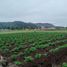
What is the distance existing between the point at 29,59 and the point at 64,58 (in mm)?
2714

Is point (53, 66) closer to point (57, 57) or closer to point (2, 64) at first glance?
point (57, 57)

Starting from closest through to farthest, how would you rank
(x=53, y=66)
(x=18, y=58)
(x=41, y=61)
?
(x=53, y=66) → (x=41, y=61) → (x=18, y=58)

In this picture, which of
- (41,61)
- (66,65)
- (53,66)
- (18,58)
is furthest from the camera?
(18,58)

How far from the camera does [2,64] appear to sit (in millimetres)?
18156

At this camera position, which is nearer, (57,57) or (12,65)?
(57,57)

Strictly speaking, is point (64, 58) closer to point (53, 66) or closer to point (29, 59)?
point (53, 66)

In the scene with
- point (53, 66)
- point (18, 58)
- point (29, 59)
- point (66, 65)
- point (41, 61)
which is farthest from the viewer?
point (18, 58)

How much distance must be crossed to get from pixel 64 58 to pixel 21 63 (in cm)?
283

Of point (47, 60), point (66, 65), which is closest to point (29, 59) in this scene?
point (47, 60)

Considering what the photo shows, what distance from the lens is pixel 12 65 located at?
1742 cm

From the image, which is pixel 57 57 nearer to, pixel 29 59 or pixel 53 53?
pixel 53 53

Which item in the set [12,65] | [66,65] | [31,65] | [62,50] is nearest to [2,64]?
[12,65]

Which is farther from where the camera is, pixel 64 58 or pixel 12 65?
pixel 12 65

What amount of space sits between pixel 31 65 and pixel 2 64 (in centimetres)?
287
